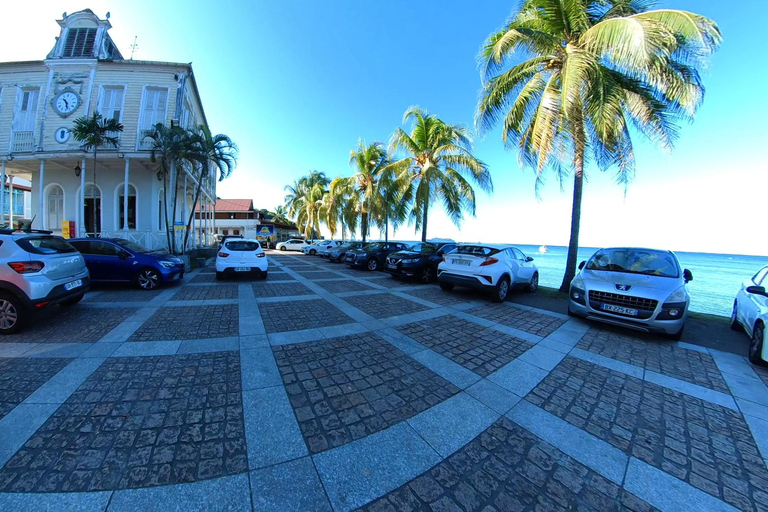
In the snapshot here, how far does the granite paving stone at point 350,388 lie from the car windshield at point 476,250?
4.50 meters

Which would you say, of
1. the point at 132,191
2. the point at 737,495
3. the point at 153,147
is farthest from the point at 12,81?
the point at 737,495

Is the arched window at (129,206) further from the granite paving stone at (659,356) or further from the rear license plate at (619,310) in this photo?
the rear license plate at (619,310)

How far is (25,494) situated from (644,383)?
578cm

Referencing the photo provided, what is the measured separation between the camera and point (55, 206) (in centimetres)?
1373

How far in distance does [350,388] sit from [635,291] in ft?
17.9

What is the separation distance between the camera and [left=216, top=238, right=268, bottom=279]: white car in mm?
8961

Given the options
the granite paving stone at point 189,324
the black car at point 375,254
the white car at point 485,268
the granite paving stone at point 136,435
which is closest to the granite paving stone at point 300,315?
the granite paving stone at point 189,324

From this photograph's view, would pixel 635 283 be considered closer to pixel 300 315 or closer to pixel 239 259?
pixel 300 315

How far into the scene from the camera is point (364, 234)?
2266cm

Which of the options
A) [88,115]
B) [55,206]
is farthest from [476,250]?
[55,206]

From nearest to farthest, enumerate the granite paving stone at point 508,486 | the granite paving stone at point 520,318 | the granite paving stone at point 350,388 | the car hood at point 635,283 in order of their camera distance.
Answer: the granite paving stone at point 508,486 < the granite paving stone at point 350,388 < the car hood at point 635,283 < the granite paving stone at point 520,318

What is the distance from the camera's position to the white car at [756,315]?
3822mm

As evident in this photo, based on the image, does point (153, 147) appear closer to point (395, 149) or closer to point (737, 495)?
point (395, 149)

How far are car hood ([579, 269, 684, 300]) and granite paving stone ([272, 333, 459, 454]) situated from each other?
4300mm
